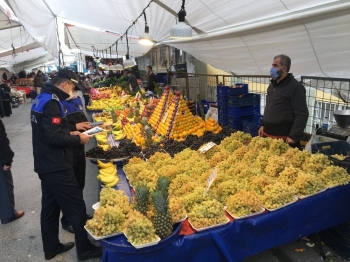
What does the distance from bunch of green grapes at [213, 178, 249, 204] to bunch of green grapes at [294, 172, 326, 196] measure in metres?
0.44

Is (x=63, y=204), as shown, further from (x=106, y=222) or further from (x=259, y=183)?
(x=259, y=183)

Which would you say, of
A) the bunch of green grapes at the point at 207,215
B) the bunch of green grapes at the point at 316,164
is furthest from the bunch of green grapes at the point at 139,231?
the bunch of green grapes at the point at 316,164

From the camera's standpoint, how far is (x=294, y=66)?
15.1ft

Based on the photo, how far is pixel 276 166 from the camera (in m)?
2.67

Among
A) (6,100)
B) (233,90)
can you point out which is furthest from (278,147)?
(6,100)

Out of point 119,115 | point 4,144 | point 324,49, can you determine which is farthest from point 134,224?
point 119,115

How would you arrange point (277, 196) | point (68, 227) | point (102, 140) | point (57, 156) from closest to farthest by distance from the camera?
point (277, 196), point (57, 156), point (68, 227), point (102, 140)

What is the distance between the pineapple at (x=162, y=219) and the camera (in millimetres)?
1829

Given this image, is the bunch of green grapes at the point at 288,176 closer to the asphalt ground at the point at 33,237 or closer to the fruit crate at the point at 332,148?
the fruit crate at the point at 332,148

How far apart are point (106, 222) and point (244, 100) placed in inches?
150

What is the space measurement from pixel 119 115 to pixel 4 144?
11.5 ft

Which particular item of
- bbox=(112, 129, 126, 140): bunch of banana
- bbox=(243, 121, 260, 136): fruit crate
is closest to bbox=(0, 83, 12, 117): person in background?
bbox=(112, 129, 126, 140): bunch of banana

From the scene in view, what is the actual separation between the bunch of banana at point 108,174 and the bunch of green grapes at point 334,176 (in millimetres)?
2096

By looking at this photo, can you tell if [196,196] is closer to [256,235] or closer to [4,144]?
[256,235]
